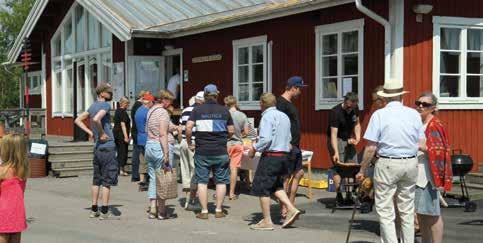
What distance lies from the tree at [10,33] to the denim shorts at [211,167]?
43.1m

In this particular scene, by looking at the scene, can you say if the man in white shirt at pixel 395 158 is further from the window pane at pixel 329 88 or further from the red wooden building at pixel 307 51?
the window pane at pixel 329 88

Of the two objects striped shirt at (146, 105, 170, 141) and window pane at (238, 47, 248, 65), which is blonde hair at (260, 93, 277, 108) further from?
window pane at (238, 47, 248, 65)

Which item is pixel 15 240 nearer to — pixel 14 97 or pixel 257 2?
pixel 257 2

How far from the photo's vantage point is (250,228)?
9.58m

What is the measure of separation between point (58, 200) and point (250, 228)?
4.77 meters

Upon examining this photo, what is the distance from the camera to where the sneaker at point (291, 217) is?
936 cm

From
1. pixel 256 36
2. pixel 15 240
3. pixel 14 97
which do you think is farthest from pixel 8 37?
pixel 15 240

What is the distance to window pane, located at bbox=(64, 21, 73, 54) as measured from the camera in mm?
24719

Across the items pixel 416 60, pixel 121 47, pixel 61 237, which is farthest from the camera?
pixel 121 47

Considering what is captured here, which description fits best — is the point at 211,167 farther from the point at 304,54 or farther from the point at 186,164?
the point at 304,54

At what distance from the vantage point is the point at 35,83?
29047 mm


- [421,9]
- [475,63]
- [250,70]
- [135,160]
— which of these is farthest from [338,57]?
[135,160]

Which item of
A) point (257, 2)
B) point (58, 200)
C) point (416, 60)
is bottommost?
point (58, 200)

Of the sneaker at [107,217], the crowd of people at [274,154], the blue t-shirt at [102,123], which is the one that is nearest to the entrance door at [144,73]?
the crowd of people at [274,154]
